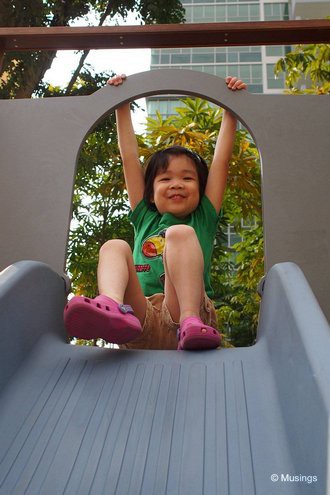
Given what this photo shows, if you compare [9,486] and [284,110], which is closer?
[9,486]

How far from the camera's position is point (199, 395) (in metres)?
1.21

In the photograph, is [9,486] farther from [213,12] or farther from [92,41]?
[213,12]

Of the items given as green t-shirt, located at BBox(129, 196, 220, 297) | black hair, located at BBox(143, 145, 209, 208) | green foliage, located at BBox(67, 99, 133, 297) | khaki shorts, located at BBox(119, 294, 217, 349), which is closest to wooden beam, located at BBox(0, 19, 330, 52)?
black hair, located at BBox(143, 145, 209, 208)

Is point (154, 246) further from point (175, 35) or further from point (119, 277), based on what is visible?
point (175, 35)

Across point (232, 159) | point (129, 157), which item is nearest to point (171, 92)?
point (129, 157)

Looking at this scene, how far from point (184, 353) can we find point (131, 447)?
0.41m

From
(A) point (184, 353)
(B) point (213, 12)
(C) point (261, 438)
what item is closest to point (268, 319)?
(A) point (184, 353)

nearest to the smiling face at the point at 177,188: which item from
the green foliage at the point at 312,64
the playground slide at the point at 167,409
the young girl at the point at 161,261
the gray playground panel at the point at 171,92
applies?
the young girl at the point at 161,261

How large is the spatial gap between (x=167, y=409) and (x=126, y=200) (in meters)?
4.35

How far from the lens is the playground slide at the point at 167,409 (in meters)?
0.93

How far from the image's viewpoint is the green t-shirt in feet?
6.71

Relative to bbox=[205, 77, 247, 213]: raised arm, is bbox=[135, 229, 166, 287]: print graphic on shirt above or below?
below

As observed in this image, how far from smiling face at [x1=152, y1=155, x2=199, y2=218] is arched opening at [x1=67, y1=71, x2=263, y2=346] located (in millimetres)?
1764

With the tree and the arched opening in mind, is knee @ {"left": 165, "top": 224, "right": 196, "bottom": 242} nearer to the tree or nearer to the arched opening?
the arched opening
